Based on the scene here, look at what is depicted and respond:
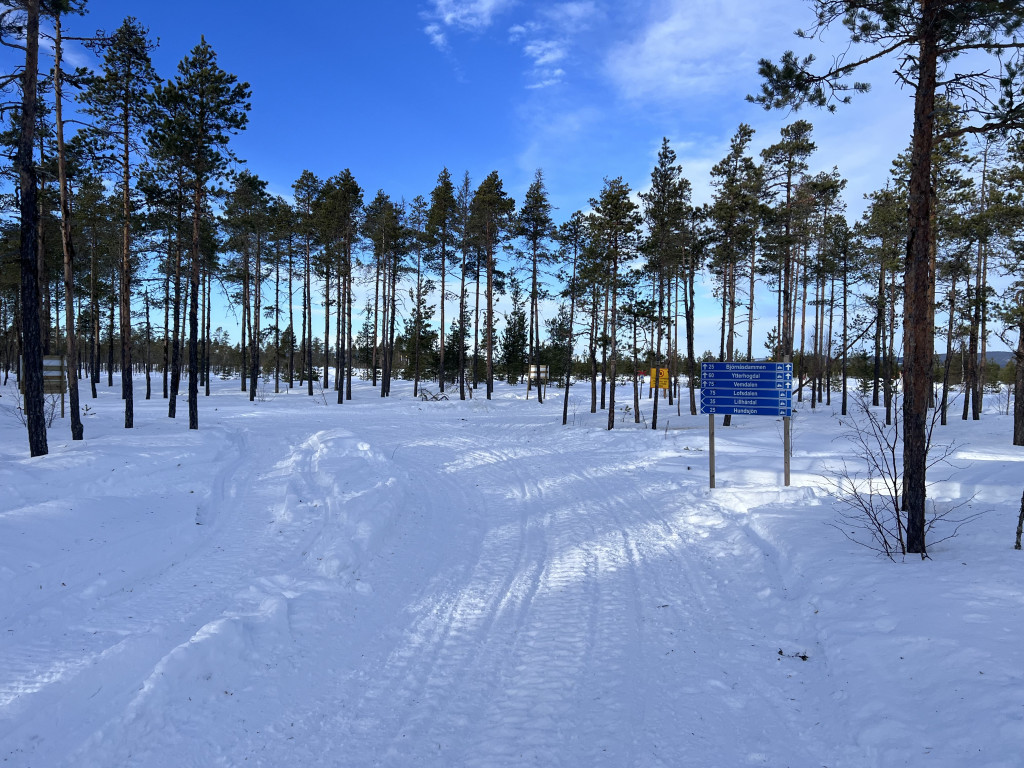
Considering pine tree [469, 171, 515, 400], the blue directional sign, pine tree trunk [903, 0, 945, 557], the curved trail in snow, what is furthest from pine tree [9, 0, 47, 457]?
pine tree [469, 171, 515, 400]

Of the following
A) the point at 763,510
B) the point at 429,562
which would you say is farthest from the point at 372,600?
the point at 763,510

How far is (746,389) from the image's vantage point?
10.3m

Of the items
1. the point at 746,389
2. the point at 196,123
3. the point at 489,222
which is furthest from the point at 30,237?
the point at 489,222

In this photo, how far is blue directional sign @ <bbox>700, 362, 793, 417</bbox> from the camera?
998cm

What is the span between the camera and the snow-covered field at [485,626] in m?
3.16

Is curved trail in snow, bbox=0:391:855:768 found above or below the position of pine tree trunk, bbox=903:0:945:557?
below

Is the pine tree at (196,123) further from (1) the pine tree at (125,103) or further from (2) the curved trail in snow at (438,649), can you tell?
(2) the curved trail in snow at (438,649)

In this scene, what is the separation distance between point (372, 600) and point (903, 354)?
709 centimetres

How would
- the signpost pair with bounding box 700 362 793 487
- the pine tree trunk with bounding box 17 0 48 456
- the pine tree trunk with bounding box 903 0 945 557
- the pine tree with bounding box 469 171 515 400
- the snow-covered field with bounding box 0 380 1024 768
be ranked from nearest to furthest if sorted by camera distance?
the snow-covered field with bounding box 0 380 1024 768 → the pine tree trunk with bounding box 903 0 945 557 → the pine tree trunk with bounding box 17 0 48 456 → the signpost pair with bounding box 700 362 793 487 → the pine tree with bounding box 469 171 515 400

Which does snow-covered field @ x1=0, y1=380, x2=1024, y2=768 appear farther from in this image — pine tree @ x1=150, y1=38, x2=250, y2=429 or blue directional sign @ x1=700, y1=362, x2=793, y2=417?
pine tree @ x1=150, y1=38, x2=250, y2=429

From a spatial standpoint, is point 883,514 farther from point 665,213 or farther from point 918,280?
point 665,213

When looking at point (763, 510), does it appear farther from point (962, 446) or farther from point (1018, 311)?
point (1018, 311)

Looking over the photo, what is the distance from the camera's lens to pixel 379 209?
30812 millimetres

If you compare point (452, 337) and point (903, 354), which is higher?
point (452, 337)
